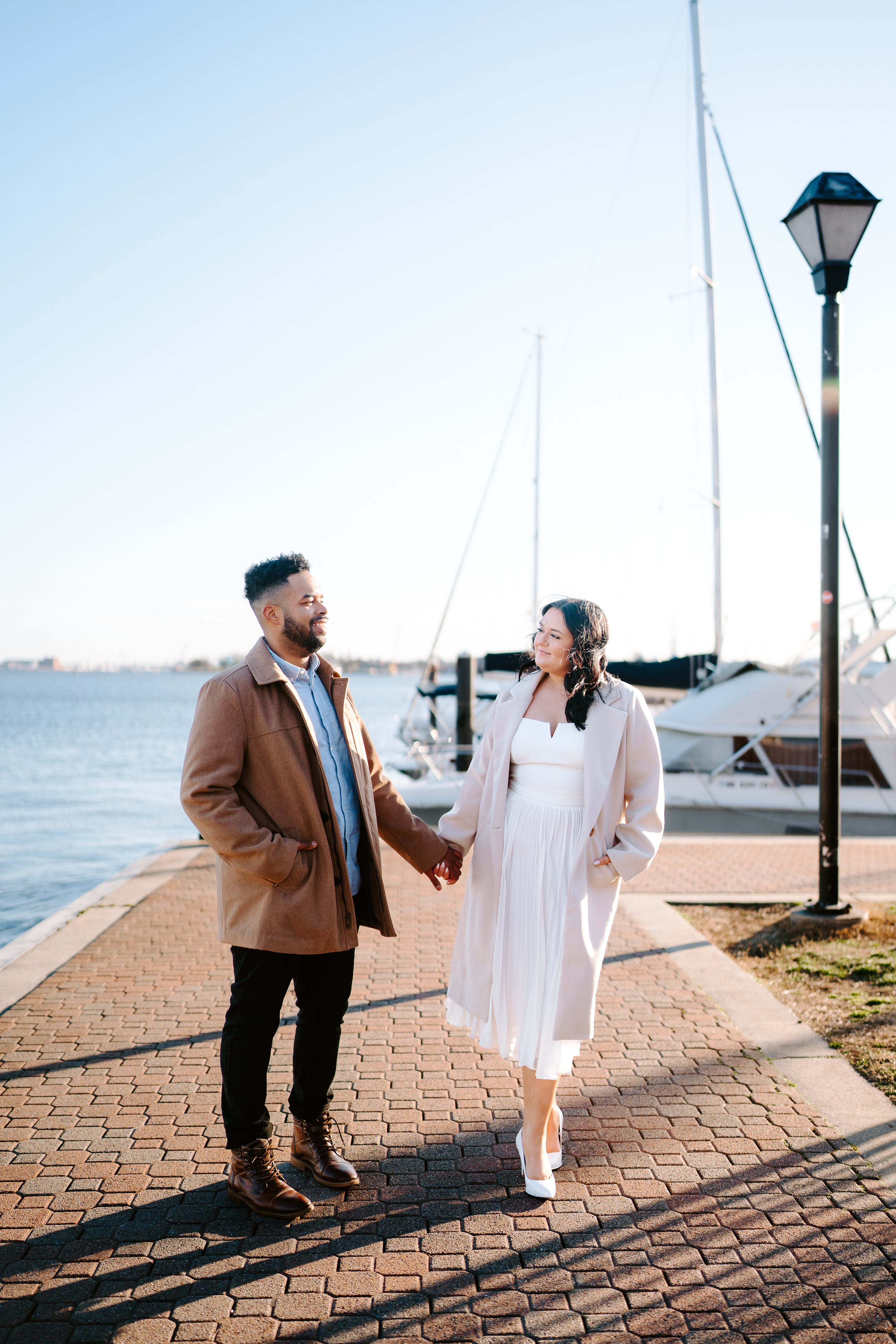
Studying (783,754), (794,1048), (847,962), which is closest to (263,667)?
(794,1048)

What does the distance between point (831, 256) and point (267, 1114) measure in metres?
6.29

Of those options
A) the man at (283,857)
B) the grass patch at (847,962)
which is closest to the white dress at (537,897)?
the man at (283,857)

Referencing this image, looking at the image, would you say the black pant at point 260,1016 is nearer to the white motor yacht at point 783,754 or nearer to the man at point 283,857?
the man at point 283,857

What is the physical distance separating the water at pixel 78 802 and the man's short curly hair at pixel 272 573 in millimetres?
8517

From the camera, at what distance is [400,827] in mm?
3865

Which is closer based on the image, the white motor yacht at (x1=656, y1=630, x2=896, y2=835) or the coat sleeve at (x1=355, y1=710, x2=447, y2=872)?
the coat sleeve at (x1=355, y1=710, x2=447, y2=872)

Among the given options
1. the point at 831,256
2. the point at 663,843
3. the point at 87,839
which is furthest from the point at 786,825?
the point at 87,839

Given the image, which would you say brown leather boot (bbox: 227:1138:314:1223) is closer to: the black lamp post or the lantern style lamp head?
the black lamp post

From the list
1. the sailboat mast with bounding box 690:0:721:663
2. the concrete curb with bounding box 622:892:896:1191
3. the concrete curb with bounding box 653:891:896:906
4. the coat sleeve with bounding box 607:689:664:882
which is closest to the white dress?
the coat sleeve with bounding box 607:689:664:882

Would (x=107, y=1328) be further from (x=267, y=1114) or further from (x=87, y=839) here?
(x=87, y=839)

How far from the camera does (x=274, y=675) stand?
3.41 metres

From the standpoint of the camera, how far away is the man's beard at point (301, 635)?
348 cm

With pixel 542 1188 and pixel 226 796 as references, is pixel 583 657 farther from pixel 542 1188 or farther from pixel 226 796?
pixel 542 1188

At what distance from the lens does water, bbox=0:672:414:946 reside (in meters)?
14.1
